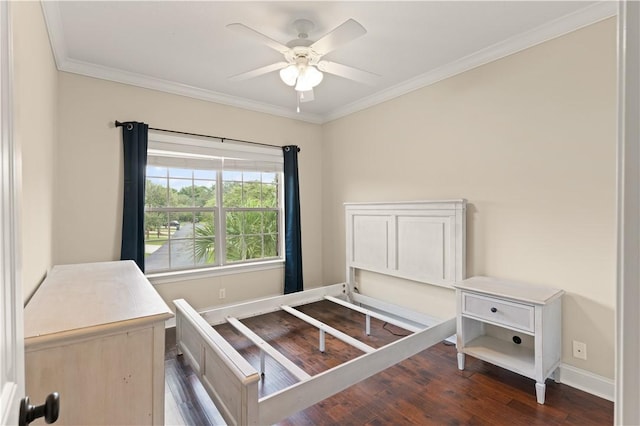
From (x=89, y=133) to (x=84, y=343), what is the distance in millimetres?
2627

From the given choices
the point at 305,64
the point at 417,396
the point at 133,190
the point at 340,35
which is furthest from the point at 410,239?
the point at 133,190

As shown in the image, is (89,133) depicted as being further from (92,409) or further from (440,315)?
(440,315)

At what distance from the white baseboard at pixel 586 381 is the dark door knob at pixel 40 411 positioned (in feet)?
9.91

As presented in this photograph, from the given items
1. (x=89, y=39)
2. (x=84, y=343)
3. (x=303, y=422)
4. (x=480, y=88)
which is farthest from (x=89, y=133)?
(x=480, y=88)

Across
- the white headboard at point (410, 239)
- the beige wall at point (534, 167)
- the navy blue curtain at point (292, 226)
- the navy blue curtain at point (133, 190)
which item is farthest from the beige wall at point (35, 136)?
the beige wall at point (534, 167)

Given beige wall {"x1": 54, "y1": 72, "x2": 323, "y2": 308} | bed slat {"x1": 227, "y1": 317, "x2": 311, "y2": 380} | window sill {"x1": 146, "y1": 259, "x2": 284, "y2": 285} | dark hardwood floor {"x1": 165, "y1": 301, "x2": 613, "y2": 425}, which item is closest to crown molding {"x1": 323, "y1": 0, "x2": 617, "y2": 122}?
beige wall {"x1": 54, "y1": 72, "x2": 323, "y2": 308}

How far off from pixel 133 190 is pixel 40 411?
9.56 feet

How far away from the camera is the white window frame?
3.46m

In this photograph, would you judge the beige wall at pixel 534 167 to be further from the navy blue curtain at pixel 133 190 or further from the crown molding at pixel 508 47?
the navy blue curtain at pixel 133 190

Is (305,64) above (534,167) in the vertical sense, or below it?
above

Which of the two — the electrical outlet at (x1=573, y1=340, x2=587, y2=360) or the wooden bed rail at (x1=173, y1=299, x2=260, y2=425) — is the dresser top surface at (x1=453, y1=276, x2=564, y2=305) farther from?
the wooden bed rail at (x1=173, y1=299, x2=260, y2=425)

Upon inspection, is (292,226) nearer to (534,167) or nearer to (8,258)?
(534,167)

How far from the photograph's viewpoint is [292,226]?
430 centimetres

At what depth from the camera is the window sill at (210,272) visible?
11.4 ft
